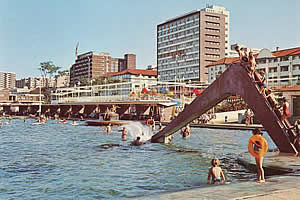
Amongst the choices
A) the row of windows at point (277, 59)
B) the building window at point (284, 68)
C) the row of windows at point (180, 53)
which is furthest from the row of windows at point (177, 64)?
the building window at point (284, 68)

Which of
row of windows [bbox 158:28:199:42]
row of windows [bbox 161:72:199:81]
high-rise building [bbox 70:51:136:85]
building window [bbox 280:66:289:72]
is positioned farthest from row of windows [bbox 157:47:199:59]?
high-rise building [bbox 70:51:136:85]

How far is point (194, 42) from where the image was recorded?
119062 millimetres

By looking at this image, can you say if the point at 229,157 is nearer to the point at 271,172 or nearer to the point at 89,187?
the point at 271,172

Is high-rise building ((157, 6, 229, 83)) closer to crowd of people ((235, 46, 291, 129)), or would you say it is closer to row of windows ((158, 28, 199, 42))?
row of windows ((158, 28, 199, 42))

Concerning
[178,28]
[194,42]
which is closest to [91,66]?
[178,28]

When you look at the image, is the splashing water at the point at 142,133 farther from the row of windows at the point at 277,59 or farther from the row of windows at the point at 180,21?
the row of windows at the point at 180,21

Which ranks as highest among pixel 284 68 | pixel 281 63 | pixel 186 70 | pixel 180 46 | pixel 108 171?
pixel 180 46

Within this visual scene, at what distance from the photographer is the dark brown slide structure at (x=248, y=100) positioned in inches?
512

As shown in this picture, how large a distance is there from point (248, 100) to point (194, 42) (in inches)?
4251

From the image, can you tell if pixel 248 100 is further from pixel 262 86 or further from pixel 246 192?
pixel 246 192

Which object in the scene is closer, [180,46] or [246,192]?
[246,192]

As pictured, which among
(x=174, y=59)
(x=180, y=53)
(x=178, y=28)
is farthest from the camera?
(x=174, y=59)

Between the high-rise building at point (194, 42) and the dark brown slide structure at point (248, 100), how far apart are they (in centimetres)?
10037

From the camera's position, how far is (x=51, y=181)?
1158cm
